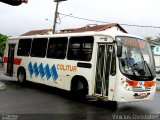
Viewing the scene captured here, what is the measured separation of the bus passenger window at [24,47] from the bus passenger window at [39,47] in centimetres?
48

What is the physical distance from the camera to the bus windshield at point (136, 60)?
457 inches

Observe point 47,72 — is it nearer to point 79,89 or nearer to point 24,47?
point 79,89

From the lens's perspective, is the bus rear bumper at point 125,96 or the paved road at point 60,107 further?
the bus rear bumper at point 125,96

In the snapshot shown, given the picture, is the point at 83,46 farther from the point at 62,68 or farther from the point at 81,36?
the point at 62,68

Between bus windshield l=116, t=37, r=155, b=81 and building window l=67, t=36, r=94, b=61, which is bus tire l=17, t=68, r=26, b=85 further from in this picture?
bus windshield l=116, t=37, r=155, b=81

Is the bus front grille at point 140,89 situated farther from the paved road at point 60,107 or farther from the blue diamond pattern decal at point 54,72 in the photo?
the blue diamond pattern decal at point 54,72

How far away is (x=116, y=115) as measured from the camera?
10648 millimetres

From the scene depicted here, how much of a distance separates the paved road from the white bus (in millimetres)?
489

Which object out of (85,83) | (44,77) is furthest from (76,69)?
(44,77)

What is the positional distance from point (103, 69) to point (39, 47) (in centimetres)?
509

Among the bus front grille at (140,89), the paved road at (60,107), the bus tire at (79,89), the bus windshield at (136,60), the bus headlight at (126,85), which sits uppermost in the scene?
the bus windshield at (136,60)

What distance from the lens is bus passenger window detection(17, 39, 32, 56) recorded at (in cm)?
1714

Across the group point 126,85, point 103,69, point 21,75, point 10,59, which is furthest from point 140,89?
point 10,59

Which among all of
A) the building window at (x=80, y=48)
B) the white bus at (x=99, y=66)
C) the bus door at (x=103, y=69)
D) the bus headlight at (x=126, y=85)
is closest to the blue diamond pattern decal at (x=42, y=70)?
the white bus at (x=99, y=66)
